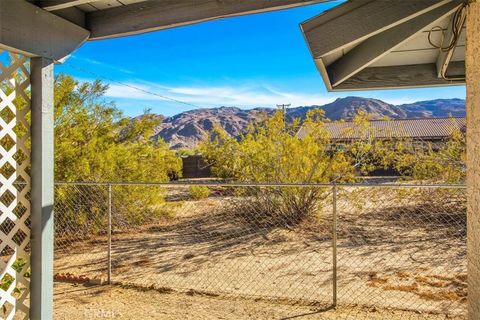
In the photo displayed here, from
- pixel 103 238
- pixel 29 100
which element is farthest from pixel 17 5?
pixel 103 238

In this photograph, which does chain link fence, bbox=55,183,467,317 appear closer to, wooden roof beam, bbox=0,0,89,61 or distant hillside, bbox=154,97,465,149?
wooden roof beam, bbox=0,0,89,61

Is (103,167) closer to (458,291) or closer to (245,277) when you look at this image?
(245,277)

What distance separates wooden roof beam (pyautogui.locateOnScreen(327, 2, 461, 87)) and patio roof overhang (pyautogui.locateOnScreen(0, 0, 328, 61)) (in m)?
0.62

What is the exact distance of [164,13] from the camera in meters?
2.27

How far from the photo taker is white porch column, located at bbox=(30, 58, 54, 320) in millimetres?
2195

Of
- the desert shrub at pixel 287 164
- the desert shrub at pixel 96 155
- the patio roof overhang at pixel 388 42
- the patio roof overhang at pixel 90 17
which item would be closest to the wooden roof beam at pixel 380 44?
the patio roof overhang at pixel 388 42

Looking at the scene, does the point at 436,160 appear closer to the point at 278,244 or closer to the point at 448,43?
the point at 278,244

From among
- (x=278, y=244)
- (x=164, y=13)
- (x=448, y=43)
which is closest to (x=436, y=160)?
(x=278, y=244)

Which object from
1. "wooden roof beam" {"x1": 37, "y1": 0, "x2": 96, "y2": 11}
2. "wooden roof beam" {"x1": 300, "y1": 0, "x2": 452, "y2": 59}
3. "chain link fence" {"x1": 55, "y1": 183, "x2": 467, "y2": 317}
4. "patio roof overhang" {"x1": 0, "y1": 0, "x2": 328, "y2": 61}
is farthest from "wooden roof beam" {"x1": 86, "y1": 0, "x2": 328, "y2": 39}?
"chain link fence" {"x1": 55, "y1": 183, "x2": 467, "y2": 317}

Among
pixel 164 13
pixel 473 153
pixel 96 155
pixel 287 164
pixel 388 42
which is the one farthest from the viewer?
pixel 287 164

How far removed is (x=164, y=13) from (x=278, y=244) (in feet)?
16.5

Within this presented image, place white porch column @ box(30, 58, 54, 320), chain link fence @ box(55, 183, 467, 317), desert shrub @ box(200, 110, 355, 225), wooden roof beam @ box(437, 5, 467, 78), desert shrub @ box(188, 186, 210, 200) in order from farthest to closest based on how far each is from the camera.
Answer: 1. desert shrub @ box(188, 186, 210, 200)
2. desert shrub @ box(200, 110, 355, 225)
3. chain link fence @ box(55, 183, 467, 317)
4. white porch column @ box(30, 58, 54, 320)
5. wooden roof beam @ box(437, 5, 467, 78)

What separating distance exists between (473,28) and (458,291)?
3.76 meters

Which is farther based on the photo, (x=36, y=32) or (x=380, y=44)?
(x=380, y=44)
